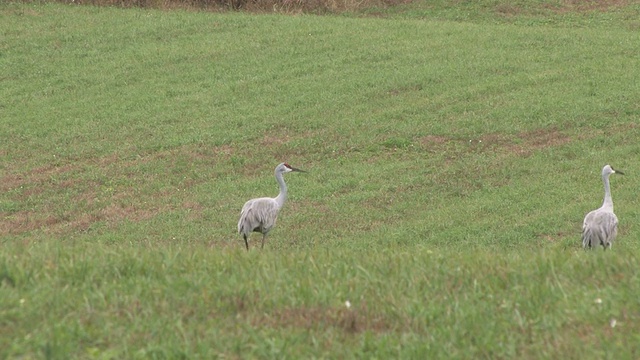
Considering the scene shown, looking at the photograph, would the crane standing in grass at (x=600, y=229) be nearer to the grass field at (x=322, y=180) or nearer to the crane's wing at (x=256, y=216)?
the grass field at (x=322, y=180)

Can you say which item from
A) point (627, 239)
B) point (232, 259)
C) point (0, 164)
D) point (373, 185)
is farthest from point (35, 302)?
point (0, 164)

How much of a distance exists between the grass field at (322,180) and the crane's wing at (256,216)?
583 millimetres

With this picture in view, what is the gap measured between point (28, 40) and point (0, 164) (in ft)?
34.2

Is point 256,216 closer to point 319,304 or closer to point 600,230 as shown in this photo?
point 600,230

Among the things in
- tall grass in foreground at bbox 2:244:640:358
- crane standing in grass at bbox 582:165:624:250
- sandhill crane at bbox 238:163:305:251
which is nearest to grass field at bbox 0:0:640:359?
tall grass in foreground at bbox 2:244:640:358

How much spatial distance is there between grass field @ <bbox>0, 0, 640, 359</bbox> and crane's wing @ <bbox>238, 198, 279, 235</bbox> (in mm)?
583

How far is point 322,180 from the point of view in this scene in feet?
65.8

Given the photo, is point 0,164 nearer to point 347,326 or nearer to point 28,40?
point 28,40

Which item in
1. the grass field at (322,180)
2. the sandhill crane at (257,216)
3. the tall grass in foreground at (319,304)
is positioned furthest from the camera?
the sandhill crane at (257,216)

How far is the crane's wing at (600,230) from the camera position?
14055mm

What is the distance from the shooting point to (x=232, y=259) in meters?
8.92

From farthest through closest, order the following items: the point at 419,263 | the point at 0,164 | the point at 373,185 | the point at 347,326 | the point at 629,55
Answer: the point at 629,55, the point at 0,164, the point at 373,185, the point at 419,263, the point at 347,326

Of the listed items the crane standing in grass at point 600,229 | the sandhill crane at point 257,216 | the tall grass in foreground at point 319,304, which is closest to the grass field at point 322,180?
the tall grass in foreground at point 319,304

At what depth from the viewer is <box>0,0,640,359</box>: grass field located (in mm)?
7312
